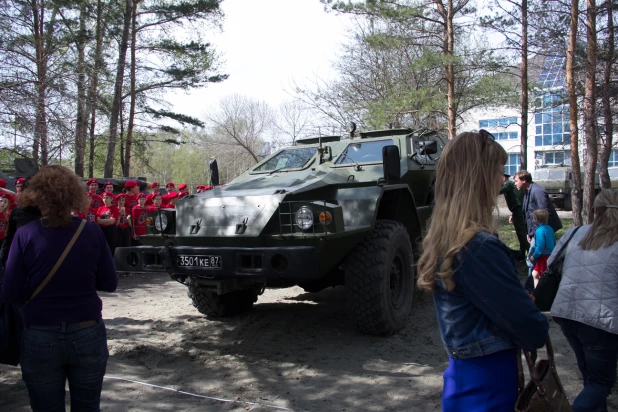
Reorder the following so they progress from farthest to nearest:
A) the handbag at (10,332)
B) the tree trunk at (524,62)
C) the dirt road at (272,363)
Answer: the tree trunk at (524,62) → the dirt road at (272,363) → the handbag at (10,332)

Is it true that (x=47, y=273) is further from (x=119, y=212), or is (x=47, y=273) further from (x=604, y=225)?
(x=119, y=212)

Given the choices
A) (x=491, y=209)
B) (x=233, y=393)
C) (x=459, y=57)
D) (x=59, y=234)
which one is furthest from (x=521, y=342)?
(x=459, y=57)

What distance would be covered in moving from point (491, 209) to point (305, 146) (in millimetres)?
5022

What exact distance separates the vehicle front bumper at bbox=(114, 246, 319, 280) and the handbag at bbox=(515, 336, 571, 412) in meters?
2.44

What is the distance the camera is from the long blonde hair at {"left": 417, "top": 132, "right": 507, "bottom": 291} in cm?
175

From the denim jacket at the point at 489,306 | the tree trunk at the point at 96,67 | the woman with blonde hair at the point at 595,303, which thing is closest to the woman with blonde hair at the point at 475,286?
the denim jacket at the point at 489,306

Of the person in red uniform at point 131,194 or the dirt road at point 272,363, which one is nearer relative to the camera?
the dirt road at point 272,363

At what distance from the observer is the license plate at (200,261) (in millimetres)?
4379

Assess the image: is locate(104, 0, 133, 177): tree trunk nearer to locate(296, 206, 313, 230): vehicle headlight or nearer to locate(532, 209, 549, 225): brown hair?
locate(532, 209, 549, 225): brown hair

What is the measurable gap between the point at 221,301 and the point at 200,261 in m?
1.54

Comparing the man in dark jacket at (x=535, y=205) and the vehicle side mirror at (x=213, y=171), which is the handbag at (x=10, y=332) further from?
the man in dark jacket at (x=535, y=205)

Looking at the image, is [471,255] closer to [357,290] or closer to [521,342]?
[521,342]

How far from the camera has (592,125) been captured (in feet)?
37.6

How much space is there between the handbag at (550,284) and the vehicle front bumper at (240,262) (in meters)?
1.57
